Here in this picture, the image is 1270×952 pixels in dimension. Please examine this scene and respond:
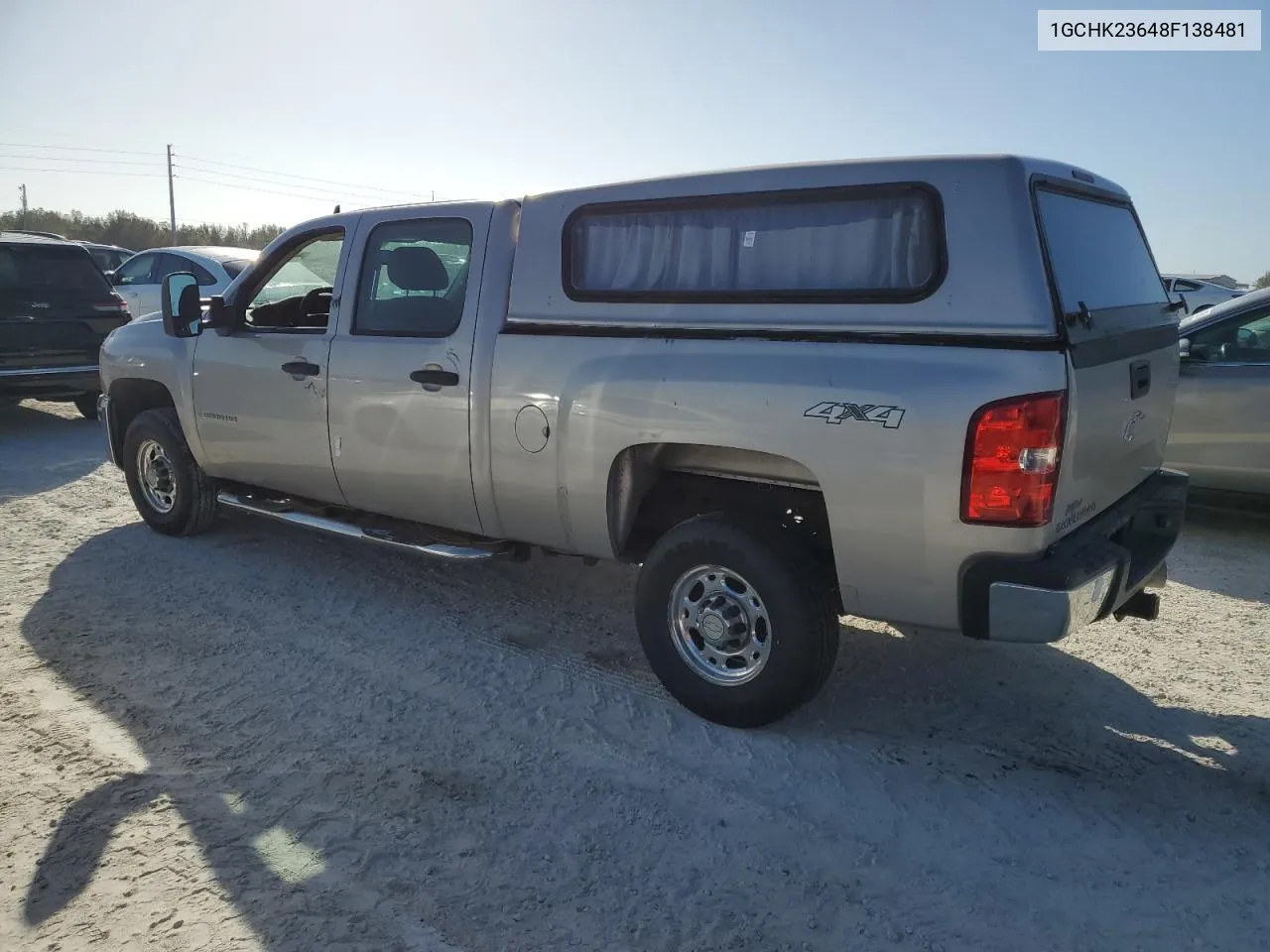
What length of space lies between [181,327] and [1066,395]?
477cm

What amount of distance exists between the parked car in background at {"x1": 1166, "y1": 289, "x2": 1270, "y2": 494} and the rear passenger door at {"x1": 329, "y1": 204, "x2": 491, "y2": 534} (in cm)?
468

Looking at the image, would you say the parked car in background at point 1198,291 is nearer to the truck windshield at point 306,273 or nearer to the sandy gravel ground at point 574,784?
the sandy gravel ground at point 574,784

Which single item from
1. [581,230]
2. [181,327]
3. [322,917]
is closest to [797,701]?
[322,917]

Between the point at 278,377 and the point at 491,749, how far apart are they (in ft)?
8.40

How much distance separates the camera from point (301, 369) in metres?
4.95

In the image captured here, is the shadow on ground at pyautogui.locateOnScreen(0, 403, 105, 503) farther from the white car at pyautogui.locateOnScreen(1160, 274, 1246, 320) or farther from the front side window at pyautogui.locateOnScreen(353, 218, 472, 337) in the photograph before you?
the white car at pyautogui.locateOnScreen(1160, 274, 1246, 320)

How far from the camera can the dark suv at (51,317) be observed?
9.34m

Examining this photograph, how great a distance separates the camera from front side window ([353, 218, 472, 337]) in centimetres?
442

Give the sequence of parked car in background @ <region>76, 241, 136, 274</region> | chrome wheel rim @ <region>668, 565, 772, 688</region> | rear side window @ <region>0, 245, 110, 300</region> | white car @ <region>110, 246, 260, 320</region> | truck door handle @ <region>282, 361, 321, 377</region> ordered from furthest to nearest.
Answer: parked car in background @ <region>76, 241, 136, 274</region>, white car @ <region>110, 246, 260, 320</region>, rear side window @ <region>0, 245, 110, 300</region>, truck door handle @ <region>282, 361, 321, 377</region>, chrome wheel rim @ <region>668, 565, 772, 688</region>

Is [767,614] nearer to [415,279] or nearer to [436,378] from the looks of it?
[436,378]

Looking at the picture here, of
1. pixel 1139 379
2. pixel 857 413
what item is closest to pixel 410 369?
pixel 857 413

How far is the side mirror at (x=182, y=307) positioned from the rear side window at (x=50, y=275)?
524 centimetres

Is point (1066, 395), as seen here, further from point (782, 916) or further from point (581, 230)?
point (581, 230)

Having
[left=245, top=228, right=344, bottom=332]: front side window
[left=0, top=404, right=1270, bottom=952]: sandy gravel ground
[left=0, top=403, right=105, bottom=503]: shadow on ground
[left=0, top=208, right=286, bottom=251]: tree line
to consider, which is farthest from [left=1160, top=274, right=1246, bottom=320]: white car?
[left=0, top=208, right=286, bottom=251]: tree line
